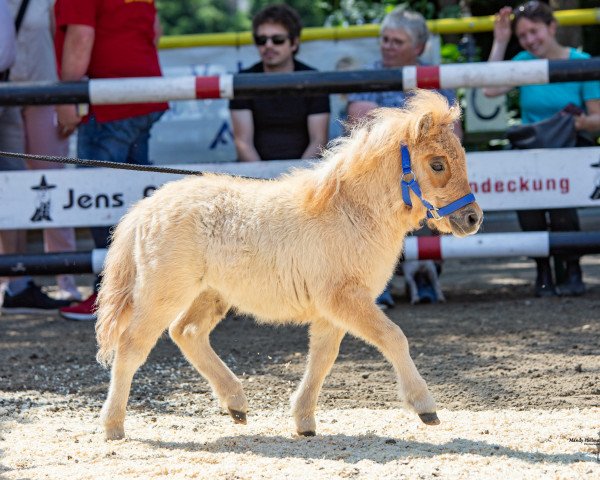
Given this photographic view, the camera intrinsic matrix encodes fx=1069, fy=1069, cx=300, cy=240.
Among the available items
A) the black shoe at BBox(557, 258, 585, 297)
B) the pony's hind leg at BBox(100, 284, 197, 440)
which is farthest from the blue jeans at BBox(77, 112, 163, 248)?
the black shoe at BBox(557, 258, 585, 297)

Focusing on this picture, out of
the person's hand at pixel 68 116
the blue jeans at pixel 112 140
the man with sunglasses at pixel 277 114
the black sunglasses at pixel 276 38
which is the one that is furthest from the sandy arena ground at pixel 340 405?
the black sunglasses at pixel 276 38

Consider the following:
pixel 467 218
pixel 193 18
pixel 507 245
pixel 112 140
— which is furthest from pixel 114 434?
pixel 193 18

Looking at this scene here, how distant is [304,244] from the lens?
16.0 feet

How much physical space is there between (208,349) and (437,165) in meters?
1.47

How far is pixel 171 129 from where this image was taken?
35.4 feet

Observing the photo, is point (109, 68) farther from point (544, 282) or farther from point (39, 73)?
point (544, 282)

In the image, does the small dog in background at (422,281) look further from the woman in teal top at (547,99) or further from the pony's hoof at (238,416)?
the pony's hoof at (238,416)

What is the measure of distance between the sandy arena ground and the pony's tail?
0.47 metres

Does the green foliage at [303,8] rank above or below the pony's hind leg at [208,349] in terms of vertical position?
above

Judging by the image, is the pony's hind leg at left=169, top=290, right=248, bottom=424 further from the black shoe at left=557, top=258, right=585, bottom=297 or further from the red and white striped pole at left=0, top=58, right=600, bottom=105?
the black shoe at left=557, top=258, right=585, bottom=297

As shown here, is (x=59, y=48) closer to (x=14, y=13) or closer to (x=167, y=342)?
(x=14, y=13)

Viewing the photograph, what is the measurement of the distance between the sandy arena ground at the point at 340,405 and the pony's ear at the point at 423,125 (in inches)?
53.8

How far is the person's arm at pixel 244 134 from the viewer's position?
819cm

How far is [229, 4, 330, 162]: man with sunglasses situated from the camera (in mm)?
8281
